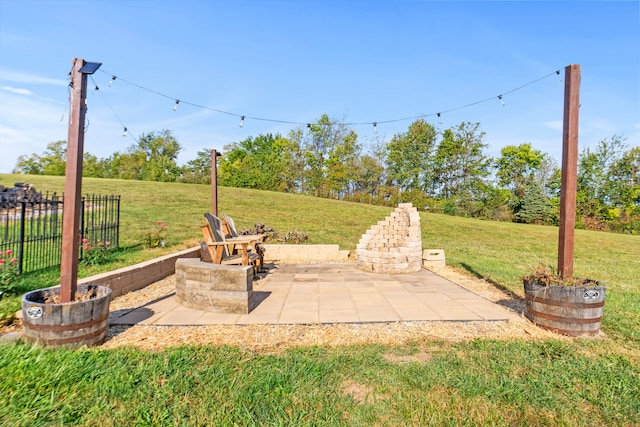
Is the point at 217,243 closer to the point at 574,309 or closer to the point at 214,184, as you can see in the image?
the point at 214,184

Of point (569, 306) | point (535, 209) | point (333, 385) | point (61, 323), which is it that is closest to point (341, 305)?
point (333, 385)

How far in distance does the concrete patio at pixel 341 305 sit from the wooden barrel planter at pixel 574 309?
0.57 metres

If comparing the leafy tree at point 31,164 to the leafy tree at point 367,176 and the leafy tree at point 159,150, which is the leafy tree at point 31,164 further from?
the leafy tree at point 367,176

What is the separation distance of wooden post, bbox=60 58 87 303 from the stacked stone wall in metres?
5.83

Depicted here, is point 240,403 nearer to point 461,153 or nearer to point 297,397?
point 297,397

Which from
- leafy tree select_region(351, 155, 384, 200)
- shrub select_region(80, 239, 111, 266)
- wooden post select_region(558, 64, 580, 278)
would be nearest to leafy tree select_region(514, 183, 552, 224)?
leafy tree select_region(351, 155, 384, 200)

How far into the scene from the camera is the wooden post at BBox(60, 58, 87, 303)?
10.9 feet

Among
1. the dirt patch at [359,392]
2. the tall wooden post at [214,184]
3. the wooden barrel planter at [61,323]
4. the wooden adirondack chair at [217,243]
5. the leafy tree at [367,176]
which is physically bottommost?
the dirt patch at [359,392]

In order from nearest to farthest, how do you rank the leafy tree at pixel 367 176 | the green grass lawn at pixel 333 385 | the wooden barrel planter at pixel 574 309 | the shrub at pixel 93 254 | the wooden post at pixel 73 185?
1. the green grass lawn at pixel 333 385
2. the wooden post at pixel 73 185
3. the wooden barrel planter at pixel 574 309
4. the shrub at pixel 93 254
5. the leafy tree at pixel 367 176

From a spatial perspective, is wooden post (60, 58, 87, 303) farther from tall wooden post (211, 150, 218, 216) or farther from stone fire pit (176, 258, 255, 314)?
tall wooden post (211, 150, 218, 216)

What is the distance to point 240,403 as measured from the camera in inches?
92.3

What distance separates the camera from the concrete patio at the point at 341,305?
Answer: 4.21m

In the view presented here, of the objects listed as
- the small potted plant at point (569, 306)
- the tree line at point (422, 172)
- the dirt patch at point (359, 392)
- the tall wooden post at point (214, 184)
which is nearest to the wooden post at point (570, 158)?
the small potted plant at point (569, 306)

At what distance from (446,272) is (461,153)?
38.2 m
